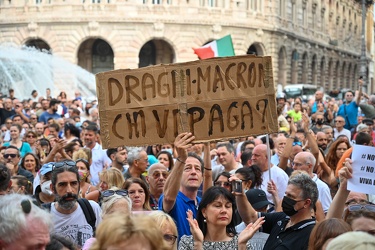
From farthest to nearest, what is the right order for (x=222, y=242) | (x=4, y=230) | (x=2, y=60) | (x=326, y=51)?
(x=326, y=51)
(x=2, y=60)
(x=222, y=242)
(x=4, y=230)

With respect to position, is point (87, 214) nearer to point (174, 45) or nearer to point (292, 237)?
point (292, 237)

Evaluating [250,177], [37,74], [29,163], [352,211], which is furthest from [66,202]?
[37,74]

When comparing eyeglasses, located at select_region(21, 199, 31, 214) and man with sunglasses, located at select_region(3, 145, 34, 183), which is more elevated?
eyeglasses, located at select_region(21, 199, 31, 214)

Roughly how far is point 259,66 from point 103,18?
36.7 metres

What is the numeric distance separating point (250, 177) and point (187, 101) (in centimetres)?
144

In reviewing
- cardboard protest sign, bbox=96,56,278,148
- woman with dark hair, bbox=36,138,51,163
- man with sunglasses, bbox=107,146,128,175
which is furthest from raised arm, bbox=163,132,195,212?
woman with dark hair, bbox=36,138,51,163

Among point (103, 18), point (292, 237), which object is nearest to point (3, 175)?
point (292, 237)

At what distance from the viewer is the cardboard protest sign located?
7.41 metres

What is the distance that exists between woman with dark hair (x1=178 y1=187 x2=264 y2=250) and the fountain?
26378 millimetres

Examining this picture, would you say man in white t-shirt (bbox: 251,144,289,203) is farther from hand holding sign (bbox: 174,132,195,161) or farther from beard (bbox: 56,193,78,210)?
beard (bbox: 56,193,78,210)

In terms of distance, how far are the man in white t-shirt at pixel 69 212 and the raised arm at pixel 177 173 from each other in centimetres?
57

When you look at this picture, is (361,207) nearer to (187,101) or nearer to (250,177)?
(187,101)

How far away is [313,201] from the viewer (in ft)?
21.5

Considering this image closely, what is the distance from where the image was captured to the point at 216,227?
6.23 m
